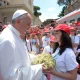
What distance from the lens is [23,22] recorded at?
3152 mm

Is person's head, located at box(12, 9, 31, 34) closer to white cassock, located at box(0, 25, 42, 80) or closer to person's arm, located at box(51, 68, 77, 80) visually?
white cassock, located at box(0, 25, 42, 80)

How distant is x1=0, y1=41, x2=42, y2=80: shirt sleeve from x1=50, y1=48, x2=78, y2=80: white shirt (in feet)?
2.44

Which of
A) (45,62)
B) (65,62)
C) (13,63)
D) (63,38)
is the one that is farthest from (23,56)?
(63,38)

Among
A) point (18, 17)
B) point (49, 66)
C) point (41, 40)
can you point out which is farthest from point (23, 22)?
point (41, 40)

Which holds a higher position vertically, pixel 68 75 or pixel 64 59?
pixel 64 59

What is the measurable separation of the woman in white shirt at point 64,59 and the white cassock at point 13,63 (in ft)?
1.42

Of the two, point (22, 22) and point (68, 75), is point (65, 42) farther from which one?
point (22, 22)

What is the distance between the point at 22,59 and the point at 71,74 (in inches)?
33.8

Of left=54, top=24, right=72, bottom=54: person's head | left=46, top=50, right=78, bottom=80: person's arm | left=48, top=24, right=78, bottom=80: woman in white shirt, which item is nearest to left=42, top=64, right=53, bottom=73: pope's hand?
left=48, top=24, right=78, bottom=80: woman in white shirt

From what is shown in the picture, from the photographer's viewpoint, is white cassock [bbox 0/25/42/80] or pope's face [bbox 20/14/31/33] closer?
white cassock [bbox 0/25/42/80]

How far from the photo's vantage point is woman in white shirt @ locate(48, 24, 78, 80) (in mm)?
3535

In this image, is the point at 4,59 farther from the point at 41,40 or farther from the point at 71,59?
the point at 41,40

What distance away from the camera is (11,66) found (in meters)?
2.90

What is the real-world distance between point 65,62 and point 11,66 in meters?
0.99
